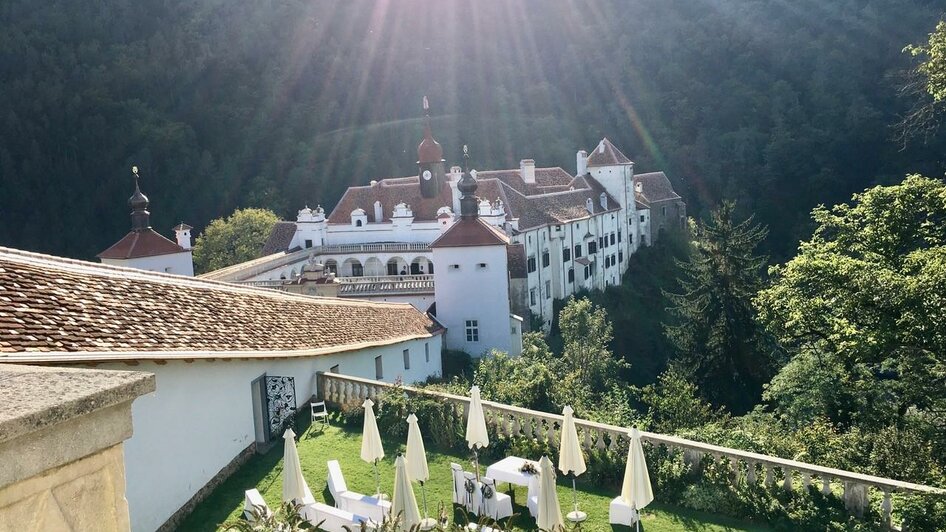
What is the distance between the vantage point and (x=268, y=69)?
109 m

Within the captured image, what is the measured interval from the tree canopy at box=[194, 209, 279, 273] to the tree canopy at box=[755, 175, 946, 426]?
4512cm

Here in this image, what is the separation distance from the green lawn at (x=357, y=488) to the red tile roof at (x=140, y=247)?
2414cm

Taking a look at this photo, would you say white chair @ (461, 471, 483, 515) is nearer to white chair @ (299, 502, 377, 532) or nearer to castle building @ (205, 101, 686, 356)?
white chair @ (299, 502, 377, 532)

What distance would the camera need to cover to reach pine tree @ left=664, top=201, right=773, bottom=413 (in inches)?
1241

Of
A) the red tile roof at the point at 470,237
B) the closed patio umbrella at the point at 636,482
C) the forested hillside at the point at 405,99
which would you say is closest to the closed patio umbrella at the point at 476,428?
the closed patio umbrella at the point at 636,482

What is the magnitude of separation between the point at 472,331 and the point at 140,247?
16.0 m

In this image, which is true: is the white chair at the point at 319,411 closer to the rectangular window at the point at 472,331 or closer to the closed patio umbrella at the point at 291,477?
the closed patio umbrella at the point at 291,477

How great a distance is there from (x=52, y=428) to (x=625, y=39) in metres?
116

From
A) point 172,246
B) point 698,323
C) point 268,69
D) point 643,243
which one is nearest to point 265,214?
point 172,246

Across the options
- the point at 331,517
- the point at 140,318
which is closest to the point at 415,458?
the point at 331,517

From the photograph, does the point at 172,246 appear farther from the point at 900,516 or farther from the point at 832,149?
the point at 832,149

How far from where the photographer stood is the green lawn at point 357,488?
39.9ft

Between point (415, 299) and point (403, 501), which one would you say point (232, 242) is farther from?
point (403, 501)

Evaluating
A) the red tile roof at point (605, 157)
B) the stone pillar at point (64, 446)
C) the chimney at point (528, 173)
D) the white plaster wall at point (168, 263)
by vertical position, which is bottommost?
the white plaster wall at point (168, 263)
